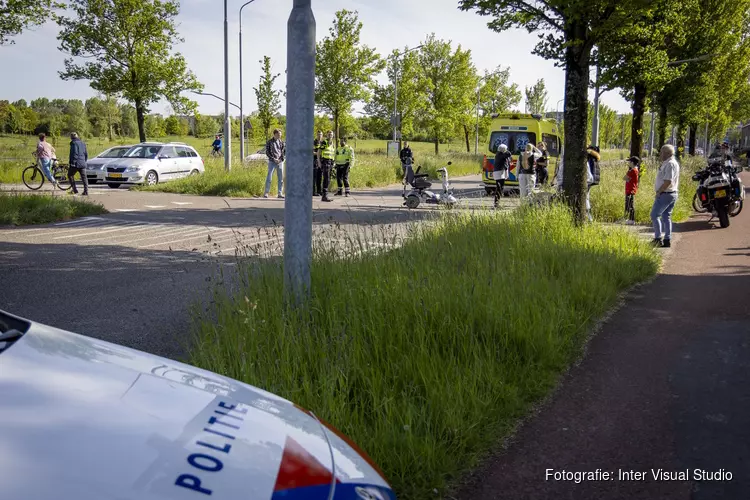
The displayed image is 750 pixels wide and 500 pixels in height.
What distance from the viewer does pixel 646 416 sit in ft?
12.9

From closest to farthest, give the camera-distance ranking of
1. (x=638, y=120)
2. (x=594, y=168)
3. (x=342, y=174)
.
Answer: (x=594, y=168) → (x=342, y=174) → (x=638, y=120)

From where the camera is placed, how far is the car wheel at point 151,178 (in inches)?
881

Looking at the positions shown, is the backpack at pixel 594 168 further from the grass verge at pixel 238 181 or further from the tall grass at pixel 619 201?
the grass verge at pixel 238 181

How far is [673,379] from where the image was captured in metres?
4.55

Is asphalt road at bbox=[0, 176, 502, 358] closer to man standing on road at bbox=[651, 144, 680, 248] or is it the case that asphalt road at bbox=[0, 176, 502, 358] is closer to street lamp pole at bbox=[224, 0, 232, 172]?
man standing on road at bbox=[651, 144, 680, 248]

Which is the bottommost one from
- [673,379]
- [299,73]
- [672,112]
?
[673,379]

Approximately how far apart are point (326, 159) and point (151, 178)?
25.3 ft

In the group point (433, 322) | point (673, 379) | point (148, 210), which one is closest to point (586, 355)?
point (673, 379)

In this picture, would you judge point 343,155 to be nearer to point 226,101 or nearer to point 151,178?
point 226,101

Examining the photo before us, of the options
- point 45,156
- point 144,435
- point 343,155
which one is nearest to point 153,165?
point 45,156

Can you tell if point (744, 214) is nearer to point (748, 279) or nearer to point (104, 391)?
point (748, 279)

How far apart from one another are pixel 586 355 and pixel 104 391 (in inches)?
170

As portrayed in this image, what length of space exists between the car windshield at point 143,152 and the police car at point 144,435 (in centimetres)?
2288

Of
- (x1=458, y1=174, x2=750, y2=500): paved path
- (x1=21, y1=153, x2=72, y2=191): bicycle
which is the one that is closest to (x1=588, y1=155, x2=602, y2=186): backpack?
(x1=458, y1=174, x2=750, y2=500): paved path
